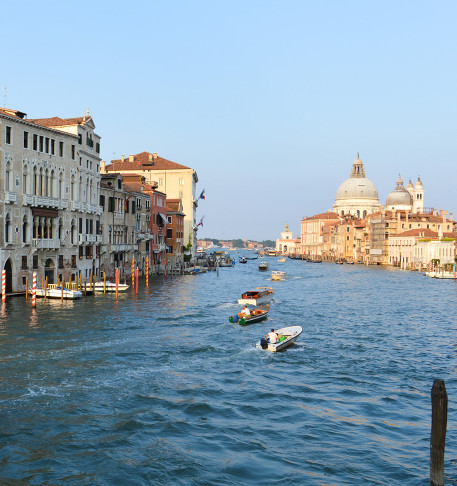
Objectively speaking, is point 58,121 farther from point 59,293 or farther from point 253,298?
point 253,298

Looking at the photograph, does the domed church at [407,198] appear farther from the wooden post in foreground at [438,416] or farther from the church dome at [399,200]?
the wooden post in foreground at [438,416]

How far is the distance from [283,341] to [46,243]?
24654mm

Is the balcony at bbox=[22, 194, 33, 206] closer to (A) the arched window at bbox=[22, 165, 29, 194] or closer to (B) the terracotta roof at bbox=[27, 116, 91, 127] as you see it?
(A) the arched window at bbox=[22, 165, 29, 194]

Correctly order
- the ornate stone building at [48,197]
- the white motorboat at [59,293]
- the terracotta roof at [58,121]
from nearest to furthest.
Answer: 1. the ornate stone building at [48,197]
2. the white motorboat at [59,293]
3. the terracotta roof at [58,121]

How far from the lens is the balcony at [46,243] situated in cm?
4397

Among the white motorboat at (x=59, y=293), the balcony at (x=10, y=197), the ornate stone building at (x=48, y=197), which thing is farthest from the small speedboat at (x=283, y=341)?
the balcony at (x=10, y=197)

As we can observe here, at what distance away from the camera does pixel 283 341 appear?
89.8 ft

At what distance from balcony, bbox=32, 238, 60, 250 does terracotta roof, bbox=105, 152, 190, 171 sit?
47.7 meters

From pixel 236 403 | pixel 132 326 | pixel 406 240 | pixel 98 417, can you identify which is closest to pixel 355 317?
pixel 132 326

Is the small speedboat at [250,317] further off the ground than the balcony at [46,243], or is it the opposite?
the balcony at [46,243]

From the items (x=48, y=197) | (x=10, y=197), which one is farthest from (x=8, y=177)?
(x=48, y=197)

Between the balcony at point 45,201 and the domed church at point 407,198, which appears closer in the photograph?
the balcony at point 45,201

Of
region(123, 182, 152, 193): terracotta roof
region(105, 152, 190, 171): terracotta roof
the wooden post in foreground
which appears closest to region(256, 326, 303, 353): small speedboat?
the wooden post in foreground

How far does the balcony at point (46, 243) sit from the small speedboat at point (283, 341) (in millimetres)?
22171
